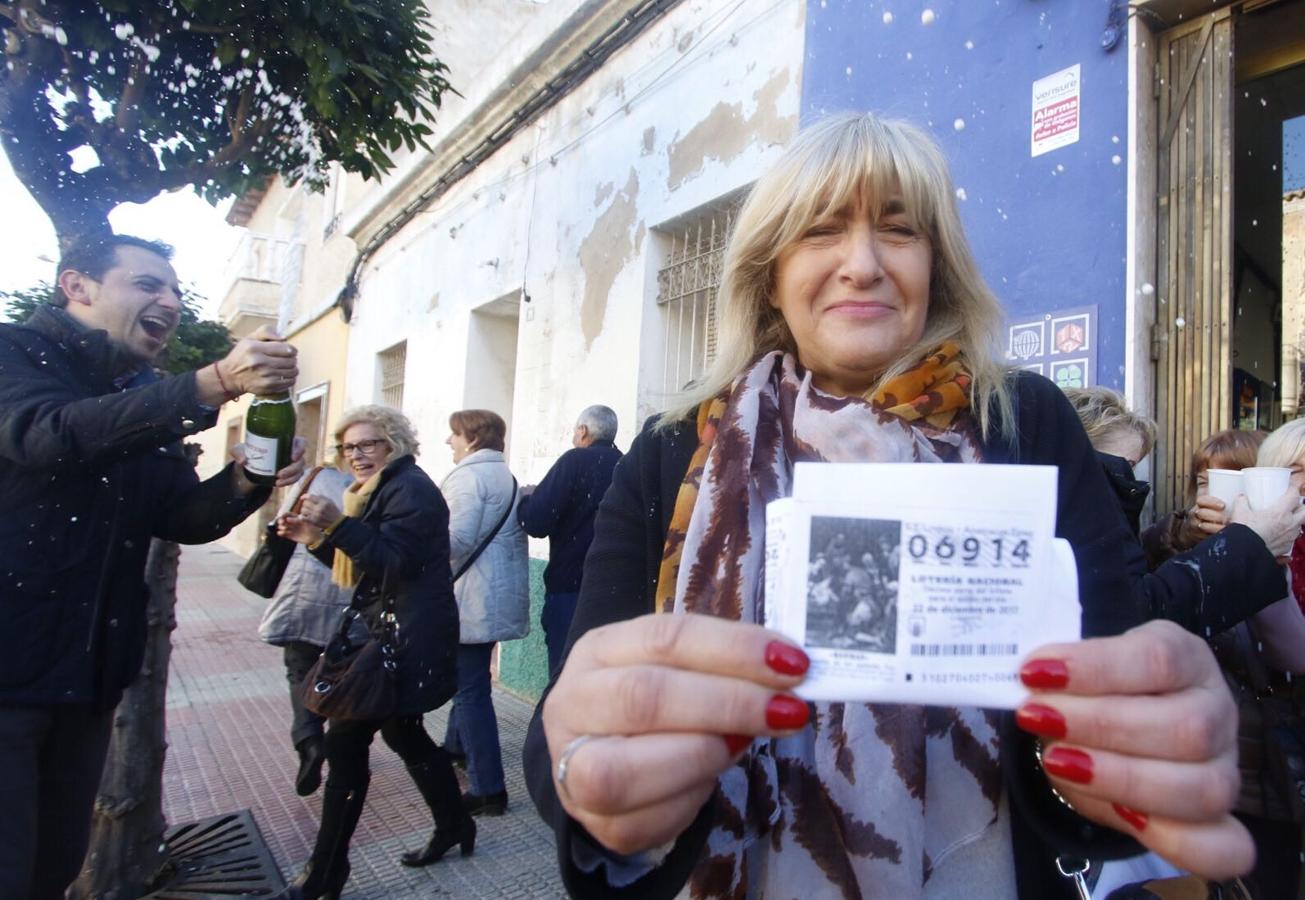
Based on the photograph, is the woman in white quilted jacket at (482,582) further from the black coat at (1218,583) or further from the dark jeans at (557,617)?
the black coat at (1218,583)

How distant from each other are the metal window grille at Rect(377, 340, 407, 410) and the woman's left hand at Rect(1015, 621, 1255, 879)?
9915 mm

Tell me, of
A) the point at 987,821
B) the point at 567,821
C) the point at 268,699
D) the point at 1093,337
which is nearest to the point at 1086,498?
the point at 987,821

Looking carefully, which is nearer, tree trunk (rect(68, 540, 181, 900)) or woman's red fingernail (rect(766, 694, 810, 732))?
woman's red fingernail (rect(766, 694, 810, 732))

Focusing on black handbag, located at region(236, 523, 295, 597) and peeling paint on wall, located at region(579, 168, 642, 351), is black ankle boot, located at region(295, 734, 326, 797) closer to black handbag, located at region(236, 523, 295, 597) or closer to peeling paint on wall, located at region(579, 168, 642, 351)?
black handbag, located at region(236, 523, 295, 597)

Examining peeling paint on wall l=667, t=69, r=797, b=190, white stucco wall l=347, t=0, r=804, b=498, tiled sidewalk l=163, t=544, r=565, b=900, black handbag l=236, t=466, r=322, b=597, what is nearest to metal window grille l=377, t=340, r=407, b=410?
white stucco wall l=347, t=0, r=804, b=498

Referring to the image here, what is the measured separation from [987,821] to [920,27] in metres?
3.84

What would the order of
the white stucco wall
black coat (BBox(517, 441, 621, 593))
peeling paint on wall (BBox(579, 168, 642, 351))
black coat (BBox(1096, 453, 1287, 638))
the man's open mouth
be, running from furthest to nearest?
peeling paint on wall (BBox(579, 168, 642, 351)), the white stucco wall, black coat (BBox(517, 441, 621, 593)), the man's open mouth, black coat (BBox(1096, 453, 1287, 638))

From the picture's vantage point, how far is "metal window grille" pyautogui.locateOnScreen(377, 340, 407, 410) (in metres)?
10.2

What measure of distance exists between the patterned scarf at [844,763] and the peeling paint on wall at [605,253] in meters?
4.76

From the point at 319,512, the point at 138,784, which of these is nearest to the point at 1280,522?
the point at 319,512

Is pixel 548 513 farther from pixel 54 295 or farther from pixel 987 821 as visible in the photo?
pixel 987 821

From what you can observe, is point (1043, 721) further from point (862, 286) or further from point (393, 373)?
point (393, 373)

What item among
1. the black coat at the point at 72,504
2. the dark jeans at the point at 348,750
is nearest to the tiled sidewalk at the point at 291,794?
the dark jeans at the point at 348,750

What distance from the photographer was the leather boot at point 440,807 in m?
3.32
